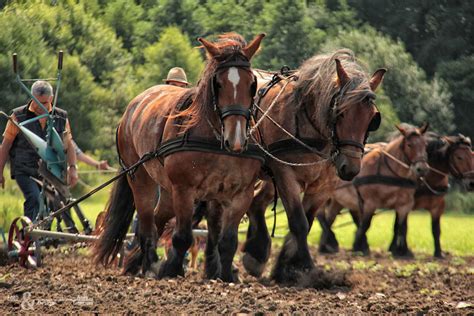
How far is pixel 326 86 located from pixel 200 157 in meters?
1.39

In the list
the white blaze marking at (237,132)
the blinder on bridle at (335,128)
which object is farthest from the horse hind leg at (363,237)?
the white blaze marking at (237,132)

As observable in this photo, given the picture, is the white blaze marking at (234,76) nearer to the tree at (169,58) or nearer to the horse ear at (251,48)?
the horse ear at (251,48)

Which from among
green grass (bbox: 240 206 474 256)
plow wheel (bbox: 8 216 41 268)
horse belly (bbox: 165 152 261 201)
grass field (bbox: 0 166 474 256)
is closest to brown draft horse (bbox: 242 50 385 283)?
horse belly (bbox: 165 152 261 201)

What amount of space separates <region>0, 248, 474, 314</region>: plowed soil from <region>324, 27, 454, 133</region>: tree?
26.3m

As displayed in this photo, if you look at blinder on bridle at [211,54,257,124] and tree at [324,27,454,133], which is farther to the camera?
tree at [324,27,454,133]

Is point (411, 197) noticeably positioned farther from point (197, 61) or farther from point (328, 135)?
point (197, 61)

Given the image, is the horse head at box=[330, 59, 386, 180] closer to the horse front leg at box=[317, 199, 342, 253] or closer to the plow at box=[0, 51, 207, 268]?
the plow at box=[0, 51, 207, 268]

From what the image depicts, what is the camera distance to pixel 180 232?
8.45 metres

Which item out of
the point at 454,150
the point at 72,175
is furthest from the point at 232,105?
the point at 454,150

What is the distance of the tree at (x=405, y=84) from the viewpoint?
120 feet

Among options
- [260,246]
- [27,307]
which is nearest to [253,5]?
[260,246]

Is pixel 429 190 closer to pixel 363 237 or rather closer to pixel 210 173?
pixel 363 237

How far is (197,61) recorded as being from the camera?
36.0 meters

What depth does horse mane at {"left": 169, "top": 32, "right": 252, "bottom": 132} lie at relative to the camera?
7965 mm
